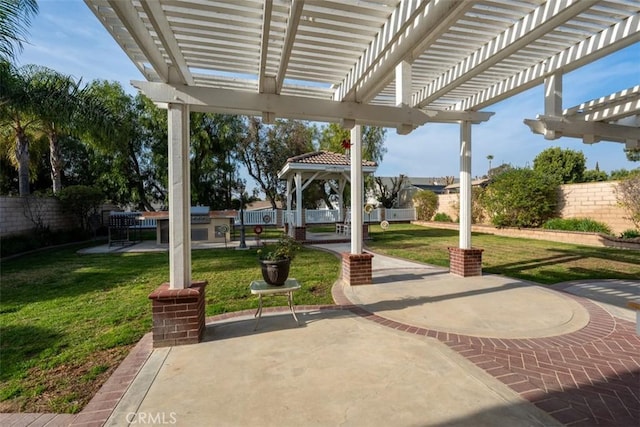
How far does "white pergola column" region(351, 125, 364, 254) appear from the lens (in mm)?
5387

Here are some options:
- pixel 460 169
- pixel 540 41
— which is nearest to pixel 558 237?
pixel 460 169

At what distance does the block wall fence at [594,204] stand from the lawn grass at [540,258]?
197cm

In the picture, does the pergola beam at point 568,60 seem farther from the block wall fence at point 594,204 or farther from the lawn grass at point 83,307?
the block wall fence at point 594,204

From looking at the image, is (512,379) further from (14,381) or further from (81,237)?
(81,237)

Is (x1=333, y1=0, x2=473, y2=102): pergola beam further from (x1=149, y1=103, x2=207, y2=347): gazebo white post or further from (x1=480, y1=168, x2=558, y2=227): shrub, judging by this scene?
(x1=480, y1=168, x2=558, y2=227): shrub

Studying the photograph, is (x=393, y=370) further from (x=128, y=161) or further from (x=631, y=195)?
(x=128, y=161)

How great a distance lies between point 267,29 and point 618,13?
Answer: 3.66 meters

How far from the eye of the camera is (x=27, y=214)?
35.2 feet

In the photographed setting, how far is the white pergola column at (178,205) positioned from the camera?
11.2 ft

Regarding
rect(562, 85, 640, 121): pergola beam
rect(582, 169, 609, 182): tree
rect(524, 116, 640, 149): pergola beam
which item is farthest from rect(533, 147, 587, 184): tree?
rect(562, 85, 640, 121): pergola beam

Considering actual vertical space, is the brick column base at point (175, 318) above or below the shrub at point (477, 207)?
below

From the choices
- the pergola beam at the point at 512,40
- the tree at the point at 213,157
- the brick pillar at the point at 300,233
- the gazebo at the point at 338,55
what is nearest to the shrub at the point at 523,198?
the gazebo at the point at 338,55

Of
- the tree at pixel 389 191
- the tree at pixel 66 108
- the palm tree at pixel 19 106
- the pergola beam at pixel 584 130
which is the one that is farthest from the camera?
the tree at pixel 389 191

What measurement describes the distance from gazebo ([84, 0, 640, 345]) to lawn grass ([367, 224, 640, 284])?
3.05m
